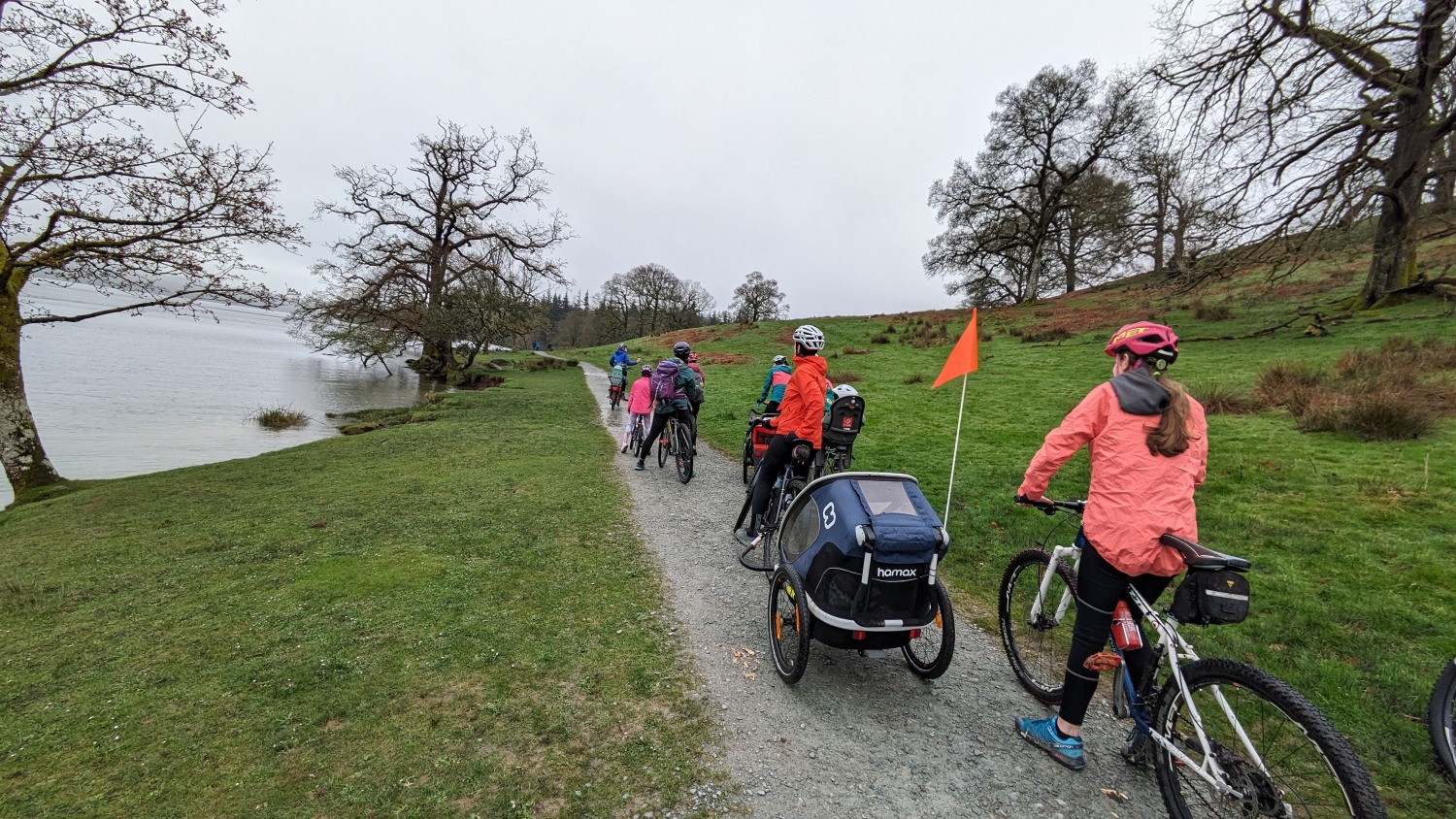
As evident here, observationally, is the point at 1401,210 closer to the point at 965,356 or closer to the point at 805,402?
the point at 965,356

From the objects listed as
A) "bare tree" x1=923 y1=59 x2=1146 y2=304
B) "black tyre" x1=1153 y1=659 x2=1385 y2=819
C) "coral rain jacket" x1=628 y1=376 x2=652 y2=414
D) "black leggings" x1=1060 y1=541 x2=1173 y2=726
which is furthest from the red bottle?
"bare tree" x1=923 y1=59 x2=1146 y2=304

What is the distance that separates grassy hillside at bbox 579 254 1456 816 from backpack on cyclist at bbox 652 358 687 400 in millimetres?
3140

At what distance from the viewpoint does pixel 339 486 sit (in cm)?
827

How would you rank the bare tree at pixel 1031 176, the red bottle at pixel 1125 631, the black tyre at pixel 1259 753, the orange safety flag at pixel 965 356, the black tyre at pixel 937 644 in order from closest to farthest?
the black tyre at pixel 1259 753 < the red bottle at pixel 1125 631 < the black tyre at pixel 937 644 < the orange safety flag at pixel 965 356 < the bare tree at pixel 1031 176

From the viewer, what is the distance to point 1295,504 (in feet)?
19.0

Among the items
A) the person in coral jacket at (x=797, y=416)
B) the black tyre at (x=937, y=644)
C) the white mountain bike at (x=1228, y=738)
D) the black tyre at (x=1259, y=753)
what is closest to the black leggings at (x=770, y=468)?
the person in coral jacket at (x=797, y=416)

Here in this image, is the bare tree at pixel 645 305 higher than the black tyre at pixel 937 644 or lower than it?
higher

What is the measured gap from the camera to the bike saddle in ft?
7.24

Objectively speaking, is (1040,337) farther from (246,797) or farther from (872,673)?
(246,797)

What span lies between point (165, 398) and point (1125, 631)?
2708 centimetres

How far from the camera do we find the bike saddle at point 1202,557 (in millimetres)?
2207

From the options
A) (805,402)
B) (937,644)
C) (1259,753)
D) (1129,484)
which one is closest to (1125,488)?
(1129,484)

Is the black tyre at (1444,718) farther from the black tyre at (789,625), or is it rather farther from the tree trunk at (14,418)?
the tree trunk at (14,418)

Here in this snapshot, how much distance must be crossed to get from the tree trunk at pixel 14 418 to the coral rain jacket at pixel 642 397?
1006cm
